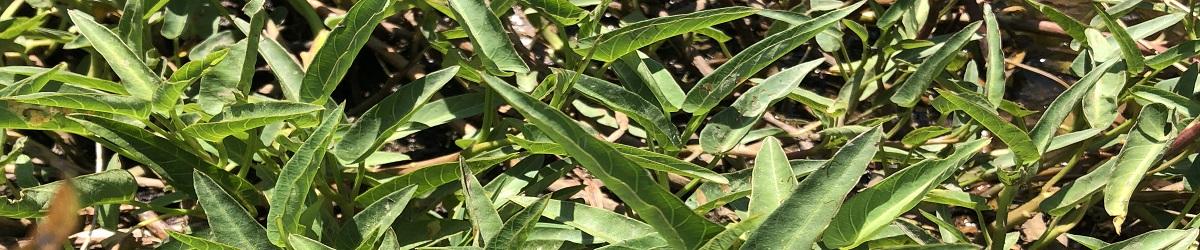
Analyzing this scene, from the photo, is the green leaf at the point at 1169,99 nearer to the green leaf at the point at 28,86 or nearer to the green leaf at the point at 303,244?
the green leaf at the point at 303,244

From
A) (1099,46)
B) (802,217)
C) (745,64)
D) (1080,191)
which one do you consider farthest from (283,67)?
(1099,46)

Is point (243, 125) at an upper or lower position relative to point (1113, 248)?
upper

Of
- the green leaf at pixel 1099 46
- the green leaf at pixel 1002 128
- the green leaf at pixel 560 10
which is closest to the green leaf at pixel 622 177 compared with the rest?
the green leaf at pixel 560 10

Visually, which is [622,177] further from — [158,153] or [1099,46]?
[1099,46]

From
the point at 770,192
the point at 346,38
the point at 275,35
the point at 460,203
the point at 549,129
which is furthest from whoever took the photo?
the point at 275,35

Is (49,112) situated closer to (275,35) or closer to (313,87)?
(313,87)

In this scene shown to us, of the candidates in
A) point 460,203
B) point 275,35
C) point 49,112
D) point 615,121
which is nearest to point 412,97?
point 460,203

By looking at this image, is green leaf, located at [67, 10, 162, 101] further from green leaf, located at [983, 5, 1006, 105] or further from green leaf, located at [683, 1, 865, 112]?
green leaf, located at [983, 5, 1006, 105]
